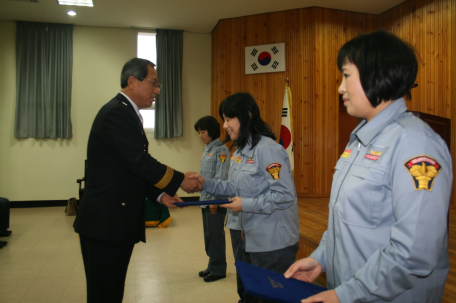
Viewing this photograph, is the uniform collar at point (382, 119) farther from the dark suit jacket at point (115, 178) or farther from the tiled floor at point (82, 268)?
the tiled floor at point (82, 268)

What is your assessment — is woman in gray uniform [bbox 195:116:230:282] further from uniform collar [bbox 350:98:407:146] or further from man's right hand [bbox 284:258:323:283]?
uniform collar [bbox 350:98:407:146]

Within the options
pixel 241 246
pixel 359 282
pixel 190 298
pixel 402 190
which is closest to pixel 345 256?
pixel 359 282

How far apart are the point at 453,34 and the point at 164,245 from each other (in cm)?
523

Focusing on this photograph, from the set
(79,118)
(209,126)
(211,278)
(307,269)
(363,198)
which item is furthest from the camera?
(79,118)

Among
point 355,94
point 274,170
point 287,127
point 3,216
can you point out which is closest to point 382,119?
point 355,94

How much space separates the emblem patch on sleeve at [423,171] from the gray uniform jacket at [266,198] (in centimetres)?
90

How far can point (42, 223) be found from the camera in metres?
5.18

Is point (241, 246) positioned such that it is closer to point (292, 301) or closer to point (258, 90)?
point (292, 301)

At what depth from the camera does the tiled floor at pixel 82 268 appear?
2668mm

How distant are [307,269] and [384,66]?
66 cm

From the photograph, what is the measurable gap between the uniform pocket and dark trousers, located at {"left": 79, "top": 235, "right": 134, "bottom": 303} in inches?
48.3

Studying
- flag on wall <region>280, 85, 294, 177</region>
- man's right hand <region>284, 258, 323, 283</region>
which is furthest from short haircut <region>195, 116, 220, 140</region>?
man's right hand <region>284, 258, 323, 283</region>

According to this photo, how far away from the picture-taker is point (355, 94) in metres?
0.88

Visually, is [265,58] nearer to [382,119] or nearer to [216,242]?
[216,242]
